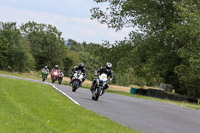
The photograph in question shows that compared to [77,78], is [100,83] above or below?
below

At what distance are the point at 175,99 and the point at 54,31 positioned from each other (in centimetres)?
7743

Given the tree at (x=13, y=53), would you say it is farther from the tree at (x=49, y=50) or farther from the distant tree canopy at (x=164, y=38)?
the distant tree canopy at (x=164, y=38)

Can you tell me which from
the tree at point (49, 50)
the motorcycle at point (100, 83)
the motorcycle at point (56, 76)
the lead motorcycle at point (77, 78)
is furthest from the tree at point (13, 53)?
the motorcycle at point (100, 83)

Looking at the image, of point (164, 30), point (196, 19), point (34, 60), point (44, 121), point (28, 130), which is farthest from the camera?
point (34, 60)

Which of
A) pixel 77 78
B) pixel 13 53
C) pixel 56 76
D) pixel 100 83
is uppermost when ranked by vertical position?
pixel 13 53

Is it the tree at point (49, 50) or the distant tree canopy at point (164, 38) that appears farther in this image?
the tree at point (49, 50)

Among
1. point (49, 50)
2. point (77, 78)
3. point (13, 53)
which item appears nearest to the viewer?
point (77, 78)

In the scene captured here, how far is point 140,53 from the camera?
4294 cm

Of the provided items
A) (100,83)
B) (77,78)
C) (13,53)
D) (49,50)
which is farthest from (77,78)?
(49,50)

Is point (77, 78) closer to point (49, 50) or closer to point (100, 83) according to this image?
point (100, 83)

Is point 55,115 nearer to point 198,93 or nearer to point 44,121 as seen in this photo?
point 44,121

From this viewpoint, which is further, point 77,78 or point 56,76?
point 56,76

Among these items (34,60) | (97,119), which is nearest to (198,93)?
(97,119)

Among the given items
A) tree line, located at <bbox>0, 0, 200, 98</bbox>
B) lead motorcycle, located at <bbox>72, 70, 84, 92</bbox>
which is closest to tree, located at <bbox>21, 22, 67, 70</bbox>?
tree line, located at <bbox>0, 0, 200, 98</bbox>
